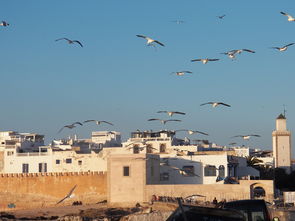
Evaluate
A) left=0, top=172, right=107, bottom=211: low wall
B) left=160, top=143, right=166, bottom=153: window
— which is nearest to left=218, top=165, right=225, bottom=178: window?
left=0, top=172, right=107, bottom=211: low wall

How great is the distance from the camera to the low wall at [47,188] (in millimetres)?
57812

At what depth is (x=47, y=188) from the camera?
195 ft

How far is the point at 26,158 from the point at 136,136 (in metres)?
14.9

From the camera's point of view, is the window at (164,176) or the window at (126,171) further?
the window at (164,176)

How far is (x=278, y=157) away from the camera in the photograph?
3346 inches

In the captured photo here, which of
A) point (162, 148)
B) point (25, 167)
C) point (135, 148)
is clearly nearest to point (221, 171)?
point (135, 148)

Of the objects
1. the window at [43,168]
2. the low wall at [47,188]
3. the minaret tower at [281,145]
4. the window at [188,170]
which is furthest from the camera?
the minaret tower at [281,145]

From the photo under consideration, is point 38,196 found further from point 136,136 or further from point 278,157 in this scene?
point 278,157

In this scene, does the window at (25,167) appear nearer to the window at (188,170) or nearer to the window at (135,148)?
the window at (135,148)

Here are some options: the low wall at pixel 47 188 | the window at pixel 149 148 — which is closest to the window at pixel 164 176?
the low wall at pixel 47 188

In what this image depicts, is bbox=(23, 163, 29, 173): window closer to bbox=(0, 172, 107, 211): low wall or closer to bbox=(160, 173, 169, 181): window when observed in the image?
bbox=(0, 172, 107, 211): low wall

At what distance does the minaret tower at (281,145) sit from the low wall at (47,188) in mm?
32354

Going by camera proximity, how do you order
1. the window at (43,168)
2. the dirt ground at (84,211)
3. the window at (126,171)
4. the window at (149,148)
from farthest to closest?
the window at (43,168) < the window at (149,148) < the window at (126,171) < the dirt ground at (84,211)

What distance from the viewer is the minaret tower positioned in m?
84.8
